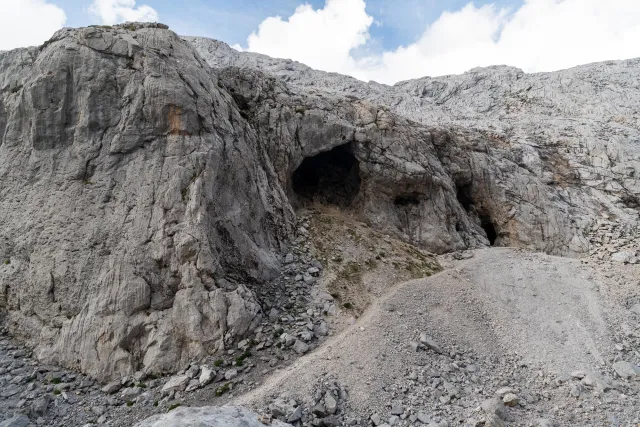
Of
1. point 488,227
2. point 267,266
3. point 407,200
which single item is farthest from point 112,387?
point 488,227

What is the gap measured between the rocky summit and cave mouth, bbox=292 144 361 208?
7.7 inches

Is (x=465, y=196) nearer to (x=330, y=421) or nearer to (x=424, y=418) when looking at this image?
(x=424, y=418)

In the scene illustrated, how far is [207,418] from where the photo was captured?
9.20 meters

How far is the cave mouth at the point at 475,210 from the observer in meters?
33.0

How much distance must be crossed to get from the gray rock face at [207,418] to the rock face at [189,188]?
17.0 feet

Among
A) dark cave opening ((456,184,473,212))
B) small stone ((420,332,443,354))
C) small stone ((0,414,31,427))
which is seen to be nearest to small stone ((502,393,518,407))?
small stone ((420,332,443,354))

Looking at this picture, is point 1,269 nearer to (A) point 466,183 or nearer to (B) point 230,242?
(B) point 230,242

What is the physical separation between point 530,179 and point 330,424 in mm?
29131

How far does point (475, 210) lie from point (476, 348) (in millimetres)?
18147

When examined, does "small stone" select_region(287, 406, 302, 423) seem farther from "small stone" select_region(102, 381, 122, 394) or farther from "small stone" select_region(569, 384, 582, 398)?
"small stone" select_region(569, 384, 582, 398)

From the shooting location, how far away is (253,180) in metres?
22.8

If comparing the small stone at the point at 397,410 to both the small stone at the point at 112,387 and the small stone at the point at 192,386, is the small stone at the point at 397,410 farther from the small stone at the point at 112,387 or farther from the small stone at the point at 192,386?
the small stone at the point at 112,387

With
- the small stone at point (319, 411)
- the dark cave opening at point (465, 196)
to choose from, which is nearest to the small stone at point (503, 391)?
the small stone at point (319, 411)

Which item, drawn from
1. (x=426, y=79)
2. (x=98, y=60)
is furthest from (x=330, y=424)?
(x=426, y=79)
